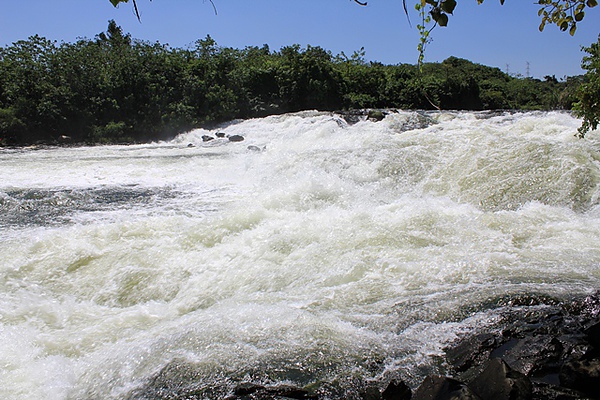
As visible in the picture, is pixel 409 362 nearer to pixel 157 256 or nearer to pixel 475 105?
pixel 157 256

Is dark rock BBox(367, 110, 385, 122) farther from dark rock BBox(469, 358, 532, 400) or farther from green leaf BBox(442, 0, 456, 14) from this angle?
green leaf BBox(442, 0, 456, 14)

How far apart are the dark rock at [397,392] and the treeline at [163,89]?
16601mm

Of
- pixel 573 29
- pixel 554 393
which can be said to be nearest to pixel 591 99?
pixel 573 29

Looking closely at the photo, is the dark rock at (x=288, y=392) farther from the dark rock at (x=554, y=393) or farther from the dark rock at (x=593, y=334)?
the dark rock at (x=593, y=334)

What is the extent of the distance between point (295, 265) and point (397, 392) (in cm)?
233

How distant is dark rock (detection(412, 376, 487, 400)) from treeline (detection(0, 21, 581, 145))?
16.6 metres

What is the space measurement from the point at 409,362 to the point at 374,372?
25cm

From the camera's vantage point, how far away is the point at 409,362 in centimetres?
296

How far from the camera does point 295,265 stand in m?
4.78

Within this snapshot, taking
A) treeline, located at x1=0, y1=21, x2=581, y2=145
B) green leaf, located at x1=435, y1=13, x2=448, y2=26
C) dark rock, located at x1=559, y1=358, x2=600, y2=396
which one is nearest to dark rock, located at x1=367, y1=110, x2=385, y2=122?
treeline, located at x1=0, y1=21, x2=581, y2=145

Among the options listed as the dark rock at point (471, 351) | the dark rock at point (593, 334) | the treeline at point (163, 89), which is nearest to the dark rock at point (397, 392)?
the dark rock at point (471, 351)

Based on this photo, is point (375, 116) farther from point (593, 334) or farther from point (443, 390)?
point (443, 390)

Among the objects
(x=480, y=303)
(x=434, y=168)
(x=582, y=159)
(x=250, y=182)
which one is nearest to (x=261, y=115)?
(x=250, y=182)

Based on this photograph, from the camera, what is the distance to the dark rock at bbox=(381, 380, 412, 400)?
99.9 inches
